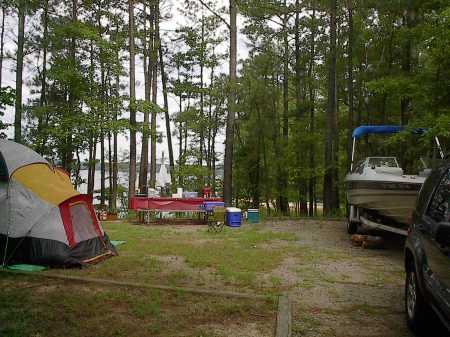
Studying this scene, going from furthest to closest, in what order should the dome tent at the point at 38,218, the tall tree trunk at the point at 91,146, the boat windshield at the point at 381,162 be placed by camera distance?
the tall tree trunk at the point at 91,146 < the boat windshield at the point at 381,162 < the dome tent at the point at 38,218

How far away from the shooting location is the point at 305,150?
21203mm

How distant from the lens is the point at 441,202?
12.1 feet

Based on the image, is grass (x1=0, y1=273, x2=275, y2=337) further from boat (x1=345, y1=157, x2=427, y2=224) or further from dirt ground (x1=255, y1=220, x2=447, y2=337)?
boat (x1=345, y1=157, x2=427, y2=224)

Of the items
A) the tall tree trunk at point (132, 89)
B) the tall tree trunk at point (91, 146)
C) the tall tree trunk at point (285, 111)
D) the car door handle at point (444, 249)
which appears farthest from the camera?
the tall tree trunk at point (285, 111)

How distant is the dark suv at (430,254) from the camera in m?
3.04

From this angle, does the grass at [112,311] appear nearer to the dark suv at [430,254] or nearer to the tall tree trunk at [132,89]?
the dark suv at [430,254]

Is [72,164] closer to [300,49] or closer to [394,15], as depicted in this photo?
[300,49]

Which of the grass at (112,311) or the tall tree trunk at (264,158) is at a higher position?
the tall tree trunk at (264,158)

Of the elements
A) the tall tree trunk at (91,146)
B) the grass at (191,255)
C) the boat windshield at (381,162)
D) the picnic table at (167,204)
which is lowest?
the grass at (191,255)

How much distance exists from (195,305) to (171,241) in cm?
505

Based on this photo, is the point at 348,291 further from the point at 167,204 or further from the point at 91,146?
the point at 91,146

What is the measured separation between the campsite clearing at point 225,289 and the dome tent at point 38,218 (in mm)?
427

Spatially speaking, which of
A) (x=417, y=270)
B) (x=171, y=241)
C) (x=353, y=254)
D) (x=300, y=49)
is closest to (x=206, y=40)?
(x=300, y=49)

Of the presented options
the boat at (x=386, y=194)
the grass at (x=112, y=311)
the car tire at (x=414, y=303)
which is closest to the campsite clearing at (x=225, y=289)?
the grass at (x=112, y=311)
